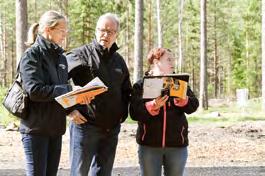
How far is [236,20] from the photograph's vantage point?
51.9 meters

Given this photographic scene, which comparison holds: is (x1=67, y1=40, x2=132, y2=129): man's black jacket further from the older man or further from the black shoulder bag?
the black shoulder bag

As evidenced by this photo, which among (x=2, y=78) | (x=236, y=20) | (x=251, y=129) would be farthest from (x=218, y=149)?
(x=236, y=20)

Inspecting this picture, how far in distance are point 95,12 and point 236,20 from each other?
1765 cm

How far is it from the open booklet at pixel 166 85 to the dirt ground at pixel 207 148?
4.45m

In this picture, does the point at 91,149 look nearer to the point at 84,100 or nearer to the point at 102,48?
the point at 84,100

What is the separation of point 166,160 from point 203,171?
3741 mm

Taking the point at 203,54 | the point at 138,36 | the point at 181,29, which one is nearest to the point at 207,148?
the point at 138,36

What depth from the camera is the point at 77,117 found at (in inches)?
168

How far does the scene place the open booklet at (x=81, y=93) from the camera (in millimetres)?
3889

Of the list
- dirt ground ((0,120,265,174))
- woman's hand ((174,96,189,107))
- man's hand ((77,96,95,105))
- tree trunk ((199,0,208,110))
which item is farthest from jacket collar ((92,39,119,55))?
tree trunk ((199,0,208,110))

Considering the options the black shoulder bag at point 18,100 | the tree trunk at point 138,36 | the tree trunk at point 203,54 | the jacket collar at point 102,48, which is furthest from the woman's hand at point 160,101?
the tree trunk at point 203,54

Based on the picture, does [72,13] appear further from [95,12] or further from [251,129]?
[251,129]

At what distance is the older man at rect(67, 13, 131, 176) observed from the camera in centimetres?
435

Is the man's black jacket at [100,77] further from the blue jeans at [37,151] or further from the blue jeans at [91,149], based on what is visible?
the blue jeans at [37,151]
